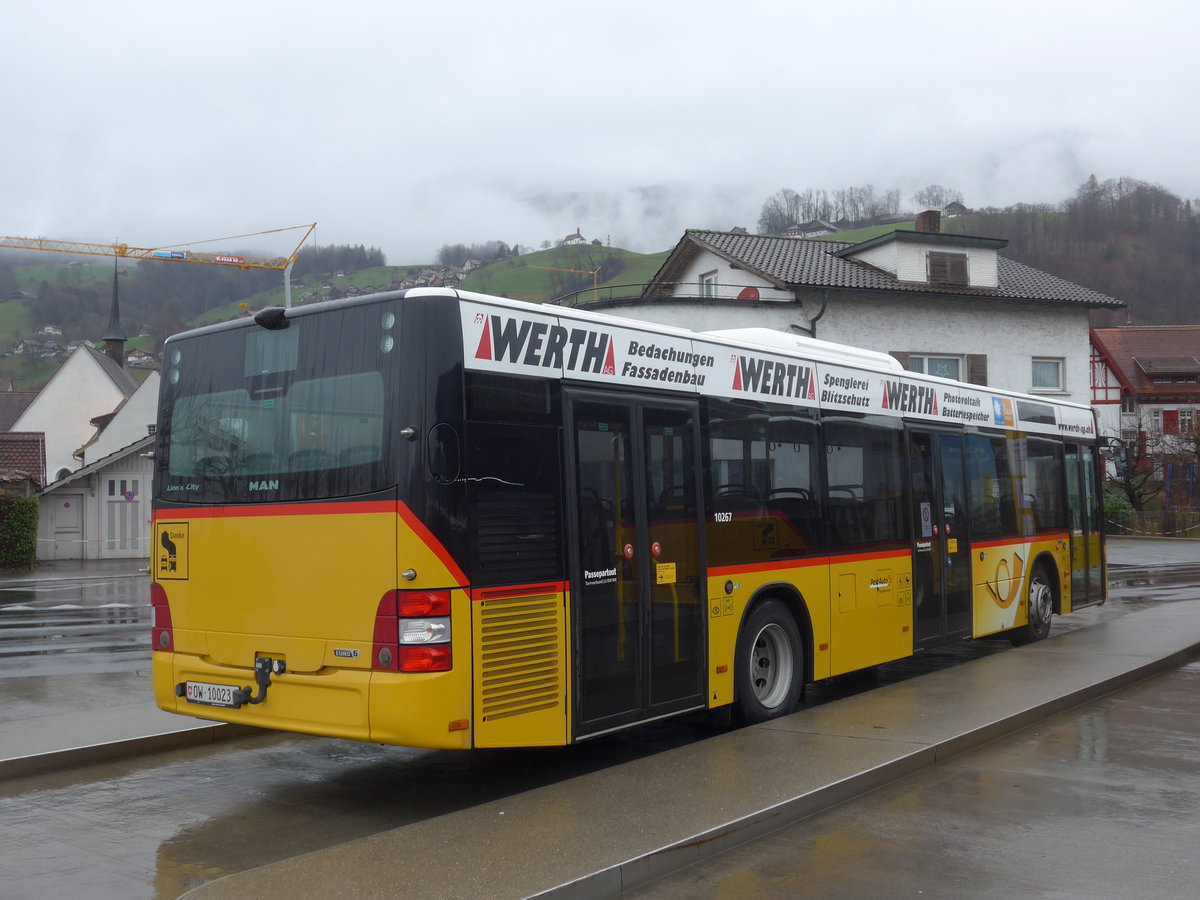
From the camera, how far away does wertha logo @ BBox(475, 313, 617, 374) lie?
6.79 meters

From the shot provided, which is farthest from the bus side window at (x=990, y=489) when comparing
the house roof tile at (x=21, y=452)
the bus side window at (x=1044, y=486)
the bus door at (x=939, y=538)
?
the house roof tile at (x=21, y=452)

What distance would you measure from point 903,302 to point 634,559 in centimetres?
3212

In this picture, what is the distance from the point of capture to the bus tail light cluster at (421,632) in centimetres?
631

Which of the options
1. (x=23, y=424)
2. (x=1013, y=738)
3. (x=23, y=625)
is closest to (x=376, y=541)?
(x=1013, y=738)

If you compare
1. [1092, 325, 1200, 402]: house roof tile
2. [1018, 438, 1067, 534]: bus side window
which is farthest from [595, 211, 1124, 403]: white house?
[1092, 325, 1200, 402]: house roof tile

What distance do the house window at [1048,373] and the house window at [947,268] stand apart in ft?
12.8

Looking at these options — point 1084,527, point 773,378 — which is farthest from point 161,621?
point 1084,527

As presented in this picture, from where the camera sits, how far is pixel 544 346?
7145 mm

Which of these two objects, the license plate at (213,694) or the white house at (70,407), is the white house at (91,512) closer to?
the white house at (70,407)

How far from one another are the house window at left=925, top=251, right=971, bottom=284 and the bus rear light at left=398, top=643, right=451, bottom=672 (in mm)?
35423

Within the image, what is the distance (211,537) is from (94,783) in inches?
75.4

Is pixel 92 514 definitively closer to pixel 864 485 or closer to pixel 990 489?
pixel 990 489

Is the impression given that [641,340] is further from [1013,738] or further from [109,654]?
[109,654]

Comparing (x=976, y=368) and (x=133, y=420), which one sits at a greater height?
(x=133, y=420)
